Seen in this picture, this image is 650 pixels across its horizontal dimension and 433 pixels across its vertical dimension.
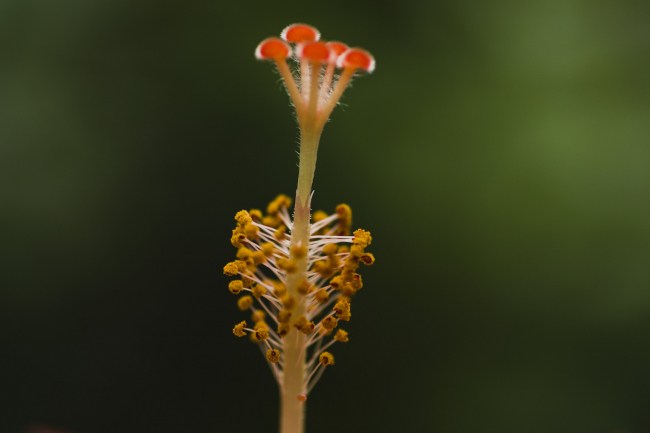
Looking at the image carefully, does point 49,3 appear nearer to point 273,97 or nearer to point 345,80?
point 273,97

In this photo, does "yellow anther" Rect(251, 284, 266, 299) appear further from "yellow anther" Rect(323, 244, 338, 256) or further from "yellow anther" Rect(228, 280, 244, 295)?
"yellow anther" Rect(323, 244, 338, 256)

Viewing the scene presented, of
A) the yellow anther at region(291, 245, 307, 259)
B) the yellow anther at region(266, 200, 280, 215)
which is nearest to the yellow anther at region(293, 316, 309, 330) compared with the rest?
the yellow anther at region(291, 245, 307, 259)

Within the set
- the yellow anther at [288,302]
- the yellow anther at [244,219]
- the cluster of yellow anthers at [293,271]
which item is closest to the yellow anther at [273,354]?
the cluster of yellow anthers at [293,271]

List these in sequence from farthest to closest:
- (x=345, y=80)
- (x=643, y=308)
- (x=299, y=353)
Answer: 1. (x=643, y=308)
2. (x=299, y=353)
3. (x=345, y=80)

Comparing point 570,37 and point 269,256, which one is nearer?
point 269,256

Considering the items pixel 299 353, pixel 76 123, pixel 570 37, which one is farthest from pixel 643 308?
pixel 76 123

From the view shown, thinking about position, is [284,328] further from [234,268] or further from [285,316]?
[234,268]

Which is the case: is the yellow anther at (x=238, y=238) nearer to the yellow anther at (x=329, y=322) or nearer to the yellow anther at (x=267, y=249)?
the yellow anther at (x=267, y=249)
